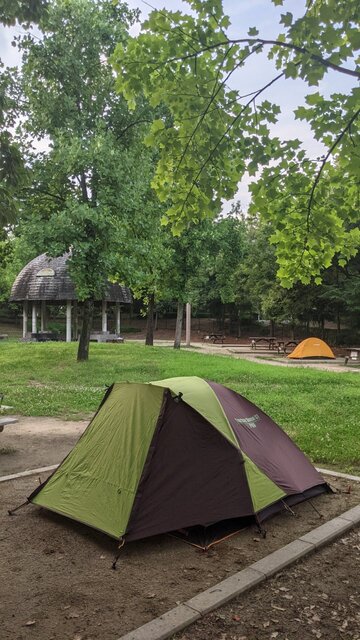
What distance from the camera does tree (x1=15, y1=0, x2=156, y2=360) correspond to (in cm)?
1491

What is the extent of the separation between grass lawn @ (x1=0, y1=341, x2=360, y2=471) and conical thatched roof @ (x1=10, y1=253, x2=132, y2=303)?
36.0 feet

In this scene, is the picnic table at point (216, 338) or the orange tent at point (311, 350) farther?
the picnic table at point (216, 338)

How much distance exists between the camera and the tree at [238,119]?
448cm

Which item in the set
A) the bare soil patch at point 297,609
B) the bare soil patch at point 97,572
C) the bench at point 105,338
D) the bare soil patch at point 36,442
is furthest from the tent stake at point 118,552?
the bench at point 105,338

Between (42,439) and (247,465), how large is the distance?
4.60m

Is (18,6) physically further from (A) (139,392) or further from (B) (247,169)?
(A) (139,392)

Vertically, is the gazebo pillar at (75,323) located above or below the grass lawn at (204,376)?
above

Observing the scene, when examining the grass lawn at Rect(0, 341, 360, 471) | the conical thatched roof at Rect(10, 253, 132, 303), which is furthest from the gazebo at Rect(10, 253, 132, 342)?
the grass lawn at Rect(0, 341, 360, 471)

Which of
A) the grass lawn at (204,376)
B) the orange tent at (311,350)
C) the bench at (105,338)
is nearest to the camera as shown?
the grass lawn at (204,376)

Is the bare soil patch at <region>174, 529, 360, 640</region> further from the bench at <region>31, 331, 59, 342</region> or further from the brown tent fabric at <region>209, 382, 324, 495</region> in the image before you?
the bench at <region>31, 331, 59, 342</region>

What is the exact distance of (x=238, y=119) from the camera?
207 inches

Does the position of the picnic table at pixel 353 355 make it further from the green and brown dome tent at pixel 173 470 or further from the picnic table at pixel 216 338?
the green and brown dome tent at pixel 173 470

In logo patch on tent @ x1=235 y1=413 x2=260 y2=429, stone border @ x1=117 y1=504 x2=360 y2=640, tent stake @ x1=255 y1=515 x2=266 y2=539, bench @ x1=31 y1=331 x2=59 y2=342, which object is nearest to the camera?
stone border @ x1=117 y1=504 x2=360 y2=640

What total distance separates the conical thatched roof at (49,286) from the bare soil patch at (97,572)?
27789 millimetres
